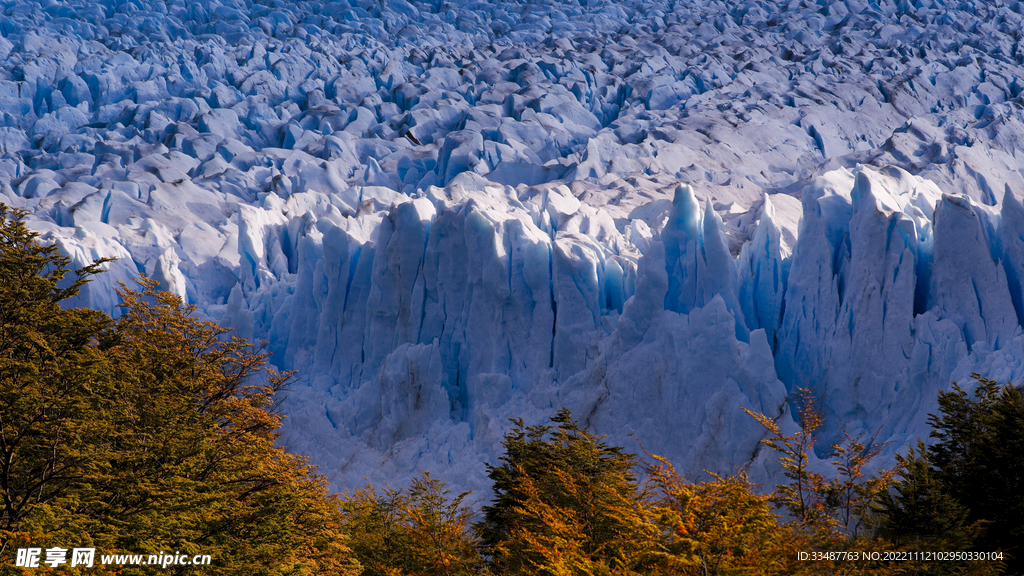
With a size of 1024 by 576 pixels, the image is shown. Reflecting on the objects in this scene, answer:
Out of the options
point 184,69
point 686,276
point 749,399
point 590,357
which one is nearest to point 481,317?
point 590,357

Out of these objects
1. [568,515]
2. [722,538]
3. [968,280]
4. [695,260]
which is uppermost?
[722,538]

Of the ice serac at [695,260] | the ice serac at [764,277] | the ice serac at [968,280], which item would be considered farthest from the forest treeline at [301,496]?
the ice serac at [764,277]

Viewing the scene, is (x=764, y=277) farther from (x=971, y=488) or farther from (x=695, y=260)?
(x=971, y=488)

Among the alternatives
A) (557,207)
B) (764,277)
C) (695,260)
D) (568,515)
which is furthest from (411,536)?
Result: (557,207)

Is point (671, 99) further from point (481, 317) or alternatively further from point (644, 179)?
point (481, 317)

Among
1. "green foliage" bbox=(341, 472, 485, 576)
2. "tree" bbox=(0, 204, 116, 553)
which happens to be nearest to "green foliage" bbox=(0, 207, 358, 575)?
"tree" bbox=(0, 204, 116, 553)
